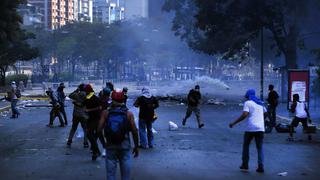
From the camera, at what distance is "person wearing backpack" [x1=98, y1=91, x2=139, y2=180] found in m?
8.38

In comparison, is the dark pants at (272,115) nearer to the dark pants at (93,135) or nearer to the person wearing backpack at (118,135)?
the dark pants at (93,135)

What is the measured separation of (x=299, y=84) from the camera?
81.2ft

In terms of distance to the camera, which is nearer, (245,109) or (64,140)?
(245,109)

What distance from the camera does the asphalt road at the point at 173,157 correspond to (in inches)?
456

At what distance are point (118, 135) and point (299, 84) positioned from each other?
17458 mm

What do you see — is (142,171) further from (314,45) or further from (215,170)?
(314,45)

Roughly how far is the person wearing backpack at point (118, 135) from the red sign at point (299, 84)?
55.5ft

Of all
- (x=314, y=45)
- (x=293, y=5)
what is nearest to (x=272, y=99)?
(x=293, y=5)

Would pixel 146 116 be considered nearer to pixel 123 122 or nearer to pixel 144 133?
pixel 144 133

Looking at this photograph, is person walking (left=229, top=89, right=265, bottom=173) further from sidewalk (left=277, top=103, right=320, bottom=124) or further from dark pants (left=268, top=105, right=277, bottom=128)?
sidewalk (left=277, top=103, right=320, bottom=124)

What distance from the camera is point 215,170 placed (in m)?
12.2

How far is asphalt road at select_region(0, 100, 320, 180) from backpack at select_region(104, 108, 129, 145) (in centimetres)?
275

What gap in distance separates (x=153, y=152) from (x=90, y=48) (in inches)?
3379

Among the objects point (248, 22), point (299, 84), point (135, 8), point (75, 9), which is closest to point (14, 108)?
point (299, 84)
